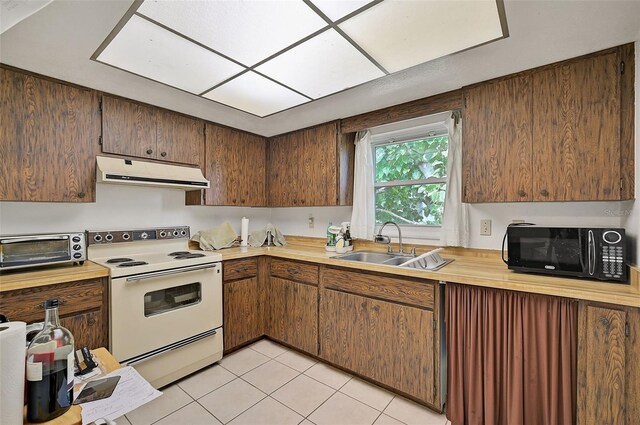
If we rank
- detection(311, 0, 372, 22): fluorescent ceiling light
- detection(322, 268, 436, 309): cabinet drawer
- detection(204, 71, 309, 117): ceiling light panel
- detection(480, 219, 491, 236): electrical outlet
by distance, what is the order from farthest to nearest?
detection(480, 219, 491, 236): electrical outlet → detection(204, 71, 309, 117): ceiling light panel → detection(322, 268, 436, 309): cabinet drawer → detection(311, 0, 372, 22): fluorescent ceiling light

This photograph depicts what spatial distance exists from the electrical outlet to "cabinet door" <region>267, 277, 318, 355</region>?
140 centimetres

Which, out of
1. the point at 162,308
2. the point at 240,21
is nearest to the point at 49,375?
the point at 240,21

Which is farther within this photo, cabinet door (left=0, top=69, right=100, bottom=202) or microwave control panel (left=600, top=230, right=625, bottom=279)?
cabinet door (left=0, top=69, right=100, bottom=202)

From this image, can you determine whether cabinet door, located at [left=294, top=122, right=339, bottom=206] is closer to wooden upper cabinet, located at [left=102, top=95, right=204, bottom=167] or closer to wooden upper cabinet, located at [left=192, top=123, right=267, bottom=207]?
wooden upper cabinet, located at [left=192, top=123, right=267, bottom=207]

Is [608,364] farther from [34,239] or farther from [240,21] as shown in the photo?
[34,239]

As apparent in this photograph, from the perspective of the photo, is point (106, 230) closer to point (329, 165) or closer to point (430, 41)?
point (329, 165)

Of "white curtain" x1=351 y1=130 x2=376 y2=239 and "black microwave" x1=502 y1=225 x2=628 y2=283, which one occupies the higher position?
"white curtain" x1=351 y1=130 x2=376 y2=239

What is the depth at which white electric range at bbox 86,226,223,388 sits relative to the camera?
75.7 inches

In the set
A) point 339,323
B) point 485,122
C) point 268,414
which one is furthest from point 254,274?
point 485,122

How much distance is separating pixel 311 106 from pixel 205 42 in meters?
1.09

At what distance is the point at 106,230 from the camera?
234 centimetres

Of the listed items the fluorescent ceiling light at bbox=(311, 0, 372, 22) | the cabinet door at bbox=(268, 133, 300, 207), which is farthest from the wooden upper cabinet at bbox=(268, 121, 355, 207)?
the fluorescent ceiling light at bbox=(311, 0, 372, 22)

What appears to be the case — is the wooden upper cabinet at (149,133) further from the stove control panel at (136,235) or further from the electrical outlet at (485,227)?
the electrical outlet at (485,227)

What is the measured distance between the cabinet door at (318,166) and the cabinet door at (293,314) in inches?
34.6
